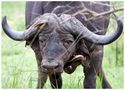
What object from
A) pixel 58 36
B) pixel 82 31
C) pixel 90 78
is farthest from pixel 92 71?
pixel 58 36

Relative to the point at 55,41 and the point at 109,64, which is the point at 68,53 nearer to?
the point at 55,41

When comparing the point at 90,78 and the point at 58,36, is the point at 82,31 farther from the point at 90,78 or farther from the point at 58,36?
the point at 90,78

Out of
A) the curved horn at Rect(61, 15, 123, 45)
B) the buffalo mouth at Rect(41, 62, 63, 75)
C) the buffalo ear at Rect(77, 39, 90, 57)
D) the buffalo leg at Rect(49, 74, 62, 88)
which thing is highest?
the curved horn at Rect(61, 15, 123, 45)

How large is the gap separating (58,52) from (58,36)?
181 millimetres

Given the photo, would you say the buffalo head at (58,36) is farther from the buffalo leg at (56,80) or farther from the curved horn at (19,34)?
the buffalo leg at (56,80)

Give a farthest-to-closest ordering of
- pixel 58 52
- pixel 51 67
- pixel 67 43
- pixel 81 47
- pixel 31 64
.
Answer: pixel 31 64, pixel 81 47, pixel 67 43, pixel 58 52, pixel 51 67

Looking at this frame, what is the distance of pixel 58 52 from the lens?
6.37 meters

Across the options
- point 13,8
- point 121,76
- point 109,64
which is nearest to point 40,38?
point 121,76

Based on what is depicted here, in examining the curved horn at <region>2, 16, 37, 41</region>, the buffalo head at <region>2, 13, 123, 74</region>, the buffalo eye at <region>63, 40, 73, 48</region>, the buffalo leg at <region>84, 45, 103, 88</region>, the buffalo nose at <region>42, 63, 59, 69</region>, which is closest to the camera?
the buffalo nose at <region>42, 63, 59, 69</region>

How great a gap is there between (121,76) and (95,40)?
8.48 feet

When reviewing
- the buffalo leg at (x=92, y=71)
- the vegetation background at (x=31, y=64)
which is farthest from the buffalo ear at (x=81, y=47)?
the buffalo leg at (x=92, y=71)

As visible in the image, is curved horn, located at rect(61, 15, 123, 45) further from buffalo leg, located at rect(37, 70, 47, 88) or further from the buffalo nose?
buffalo leg, located at rect(37, 70, 47, 88)

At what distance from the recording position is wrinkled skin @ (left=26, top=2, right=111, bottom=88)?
631cm

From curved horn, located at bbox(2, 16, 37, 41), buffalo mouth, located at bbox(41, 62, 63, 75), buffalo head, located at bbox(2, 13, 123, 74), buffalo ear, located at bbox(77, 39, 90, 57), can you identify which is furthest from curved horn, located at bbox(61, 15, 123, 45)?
buffalo mouth, located at bbox(41, 62, 63, 75)
